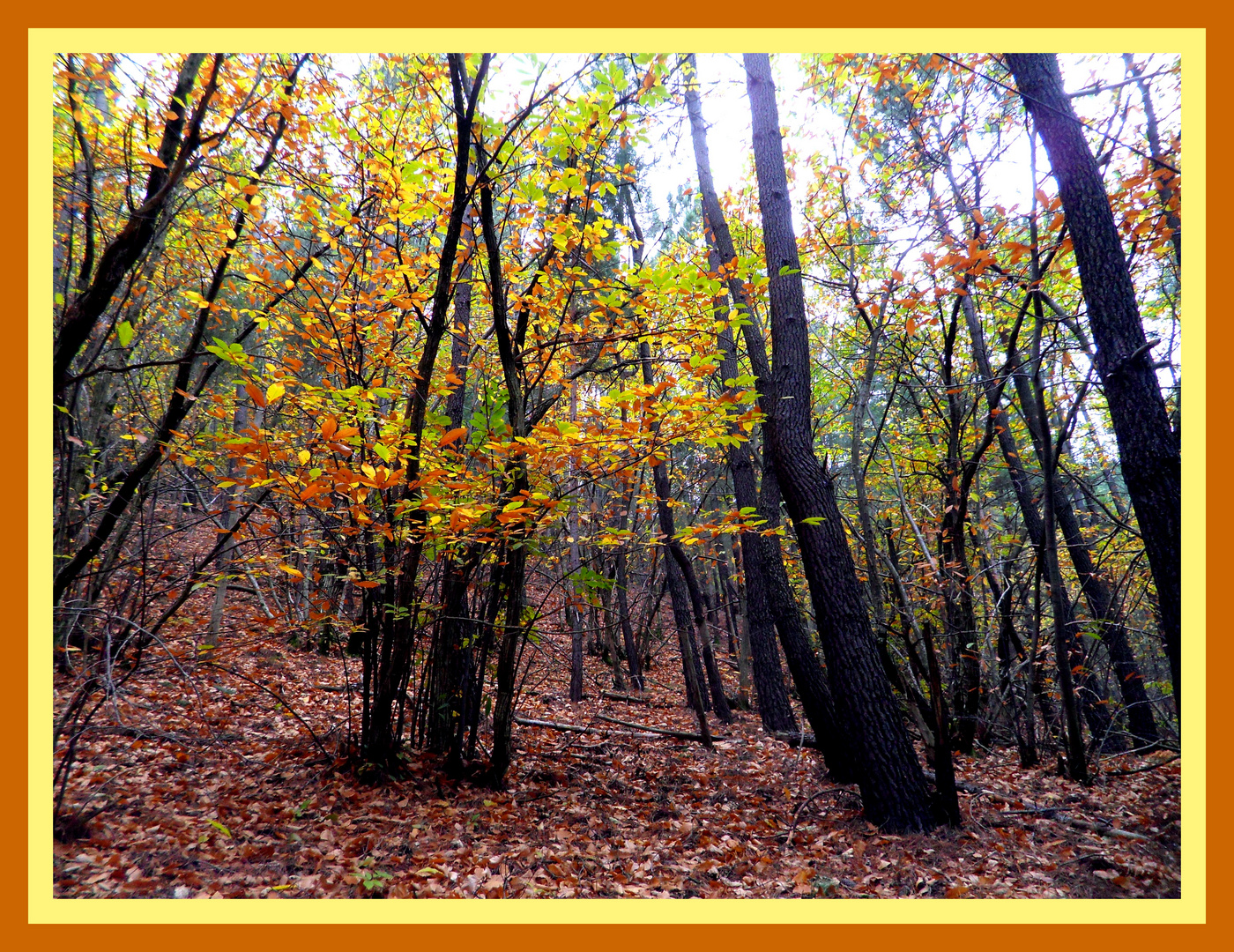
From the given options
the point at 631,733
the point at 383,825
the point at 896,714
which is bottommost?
the point at 631,733

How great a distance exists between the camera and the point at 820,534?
4223 mm

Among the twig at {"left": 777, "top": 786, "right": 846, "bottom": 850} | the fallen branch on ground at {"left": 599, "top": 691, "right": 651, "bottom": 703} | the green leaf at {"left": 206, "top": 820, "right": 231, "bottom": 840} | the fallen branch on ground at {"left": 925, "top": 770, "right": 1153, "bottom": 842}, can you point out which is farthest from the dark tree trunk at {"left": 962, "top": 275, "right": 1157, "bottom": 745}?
the green leaf at {"left": 206, "top": 820, "right": 231, "bottom": 840}

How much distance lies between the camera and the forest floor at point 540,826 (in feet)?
9.56

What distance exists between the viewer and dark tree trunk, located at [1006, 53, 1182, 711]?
2.84 meters

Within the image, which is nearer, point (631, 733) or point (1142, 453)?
point (1142, 453)

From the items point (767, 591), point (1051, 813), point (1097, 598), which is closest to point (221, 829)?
point (767, 591)

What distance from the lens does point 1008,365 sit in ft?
16.5

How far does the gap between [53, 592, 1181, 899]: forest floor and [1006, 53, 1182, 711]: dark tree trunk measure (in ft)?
4.99

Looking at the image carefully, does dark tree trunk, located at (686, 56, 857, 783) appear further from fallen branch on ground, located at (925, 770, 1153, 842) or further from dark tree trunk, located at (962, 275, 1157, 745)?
dark tree trunk, located at (962, 275, 1157, 745)

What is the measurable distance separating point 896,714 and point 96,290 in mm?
5342

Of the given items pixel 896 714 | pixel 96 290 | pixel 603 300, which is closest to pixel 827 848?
pixel 896 714

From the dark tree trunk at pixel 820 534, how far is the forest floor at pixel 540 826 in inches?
15.3

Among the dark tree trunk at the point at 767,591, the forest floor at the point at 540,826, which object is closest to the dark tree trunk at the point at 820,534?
the dark tree trunk at the point at 767,591

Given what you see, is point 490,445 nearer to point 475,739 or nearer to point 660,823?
point 475,739
